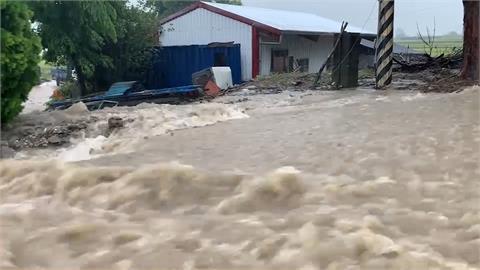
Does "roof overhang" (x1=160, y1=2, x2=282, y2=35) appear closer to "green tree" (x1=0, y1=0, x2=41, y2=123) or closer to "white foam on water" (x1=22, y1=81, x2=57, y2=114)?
"white foam on water" (x1=22, y1=81, x2=57, y2=114)

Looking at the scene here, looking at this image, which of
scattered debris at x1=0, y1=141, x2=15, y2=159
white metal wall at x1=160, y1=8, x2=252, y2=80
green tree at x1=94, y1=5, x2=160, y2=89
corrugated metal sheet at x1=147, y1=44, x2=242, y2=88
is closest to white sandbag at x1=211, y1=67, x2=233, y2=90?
corrugated metal sheet at x1=147, y1=44, x2=242, y2=88

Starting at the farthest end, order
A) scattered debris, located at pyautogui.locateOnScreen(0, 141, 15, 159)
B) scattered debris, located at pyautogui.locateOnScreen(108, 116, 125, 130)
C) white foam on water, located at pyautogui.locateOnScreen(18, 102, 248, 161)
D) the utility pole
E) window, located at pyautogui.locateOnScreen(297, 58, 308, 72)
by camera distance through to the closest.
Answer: window, located at pyautogui.locateOnScreen(297, 58, 308, 72) → the utility pole → scattered debris, located at pyautogui.locateOnScreen(108, 116, 125, 130) → white foam on water, located at pyautogui.locateOnScreen(18, 102, 248, 161) → scattered debris, located at pyautogui.locateOnScreen(0, 141, 15, 159)

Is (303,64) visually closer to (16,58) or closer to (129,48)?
(129,48)

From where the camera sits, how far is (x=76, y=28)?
16.3m

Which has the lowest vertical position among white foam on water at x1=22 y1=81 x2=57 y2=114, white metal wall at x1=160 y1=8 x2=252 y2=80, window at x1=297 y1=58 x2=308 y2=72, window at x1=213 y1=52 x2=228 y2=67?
white foam on water at x1=22 y1=81 x2=57 y2=114

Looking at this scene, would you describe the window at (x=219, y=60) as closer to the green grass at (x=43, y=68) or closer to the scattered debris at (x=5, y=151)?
the green grass at (x=43, y=68)

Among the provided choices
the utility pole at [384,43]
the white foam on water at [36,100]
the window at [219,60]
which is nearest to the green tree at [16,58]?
the white foam on water at [36,100]

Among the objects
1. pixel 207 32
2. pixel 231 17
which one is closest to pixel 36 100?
pixel 207 32

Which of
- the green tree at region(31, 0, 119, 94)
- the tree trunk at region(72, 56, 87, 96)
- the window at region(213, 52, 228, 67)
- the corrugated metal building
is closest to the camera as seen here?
the green tree at region(31, 0, 119, 94)

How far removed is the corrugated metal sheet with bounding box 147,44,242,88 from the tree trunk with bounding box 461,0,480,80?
334 inches

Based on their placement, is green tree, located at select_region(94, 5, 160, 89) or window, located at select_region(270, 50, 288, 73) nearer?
green tree, located at select_region(94, 5, 160, 89)

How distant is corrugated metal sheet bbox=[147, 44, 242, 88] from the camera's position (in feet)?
63.1

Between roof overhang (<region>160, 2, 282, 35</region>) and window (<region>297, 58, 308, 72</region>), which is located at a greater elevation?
roof overhang (<region>160, 2, 282, 35</region>)

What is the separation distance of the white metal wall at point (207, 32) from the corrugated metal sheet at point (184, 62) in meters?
0.30
